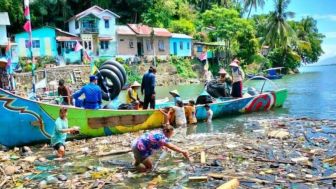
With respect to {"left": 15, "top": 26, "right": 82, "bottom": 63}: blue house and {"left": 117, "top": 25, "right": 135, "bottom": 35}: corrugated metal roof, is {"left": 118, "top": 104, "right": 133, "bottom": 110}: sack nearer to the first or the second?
{"left": 15, "top": 26, "right": 82, "bottom": 63}: blue house

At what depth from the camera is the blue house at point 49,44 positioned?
46.3 meters

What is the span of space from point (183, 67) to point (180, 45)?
635 centimetres

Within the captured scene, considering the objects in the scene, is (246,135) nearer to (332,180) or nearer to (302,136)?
(302,136)

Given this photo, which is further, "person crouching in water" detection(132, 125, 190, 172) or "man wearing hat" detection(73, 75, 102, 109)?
"man wearing hat" detection(73, 75, 102, 109)

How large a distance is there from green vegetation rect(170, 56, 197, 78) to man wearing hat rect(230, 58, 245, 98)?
110 ft

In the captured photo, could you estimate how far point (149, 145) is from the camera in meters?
8.58

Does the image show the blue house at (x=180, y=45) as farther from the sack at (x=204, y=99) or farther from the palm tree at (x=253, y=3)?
the sack at (x=204, y=99)

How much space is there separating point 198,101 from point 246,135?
4.19 metres

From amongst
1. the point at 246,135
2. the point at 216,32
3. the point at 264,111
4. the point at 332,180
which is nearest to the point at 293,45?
the point at 216,32

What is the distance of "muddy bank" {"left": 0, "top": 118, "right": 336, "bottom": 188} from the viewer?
805cm

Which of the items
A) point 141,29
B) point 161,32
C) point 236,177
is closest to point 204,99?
point 236,177

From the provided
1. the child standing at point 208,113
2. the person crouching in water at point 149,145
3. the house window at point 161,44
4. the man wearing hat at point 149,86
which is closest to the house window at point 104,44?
the house window at point 161,44

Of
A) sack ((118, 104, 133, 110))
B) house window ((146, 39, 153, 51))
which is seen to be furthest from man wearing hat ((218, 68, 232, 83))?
house window ((146, 39, 153, 51))

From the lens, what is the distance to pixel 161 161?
9805 mm
